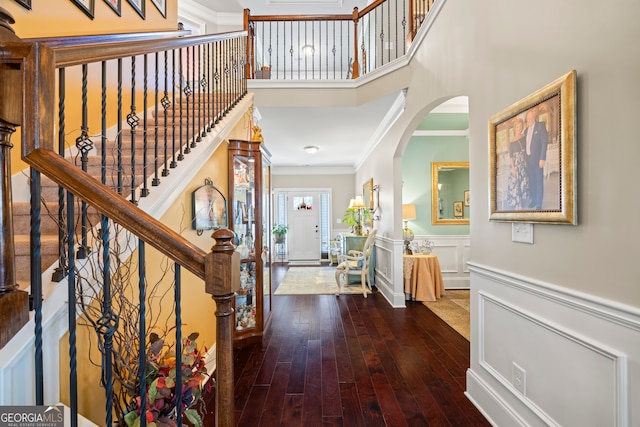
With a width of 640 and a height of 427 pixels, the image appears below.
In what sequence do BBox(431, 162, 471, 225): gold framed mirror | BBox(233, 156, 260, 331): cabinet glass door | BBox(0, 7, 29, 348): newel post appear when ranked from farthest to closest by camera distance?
BBox(431, 162, 471, 225): gold framed mirror, BBox(233, 156, 260, 331): cabinet glass door, BBox(0, 7, 29, 348): newel post

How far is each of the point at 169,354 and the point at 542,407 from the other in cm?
182

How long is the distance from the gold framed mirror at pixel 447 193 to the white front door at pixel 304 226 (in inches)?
161

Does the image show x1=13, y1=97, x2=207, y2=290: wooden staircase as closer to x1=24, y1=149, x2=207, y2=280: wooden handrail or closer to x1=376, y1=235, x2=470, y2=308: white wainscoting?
x1=24, y1=149, x2=207, y2=280: wooden handrail

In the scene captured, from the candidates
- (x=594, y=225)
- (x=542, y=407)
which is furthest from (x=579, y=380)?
(x=594, y=225)

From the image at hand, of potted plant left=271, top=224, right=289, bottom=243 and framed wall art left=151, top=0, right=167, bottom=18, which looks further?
potted plant left=271, top=224, right=289, bottom=243

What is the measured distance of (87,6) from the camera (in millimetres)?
2375

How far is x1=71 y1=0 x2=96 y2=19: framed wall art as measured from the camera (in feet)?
7.48

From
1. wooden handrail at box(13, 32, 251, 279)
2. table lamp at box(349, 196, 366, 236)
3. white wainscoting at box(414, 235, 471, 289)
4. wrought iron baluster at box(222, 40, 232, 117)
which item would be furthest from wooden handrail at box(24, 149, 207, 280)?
table lamp at box(349, 196, 366, 236)

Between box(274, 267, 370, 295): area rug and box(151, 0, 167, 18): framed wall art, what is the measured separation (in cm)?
411

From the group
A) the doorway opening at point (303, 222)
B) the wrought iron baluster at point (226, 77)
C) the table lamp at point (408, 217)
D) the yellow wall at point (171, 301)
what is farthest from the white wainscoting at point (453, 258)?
the doorway opening at point (303, 222)

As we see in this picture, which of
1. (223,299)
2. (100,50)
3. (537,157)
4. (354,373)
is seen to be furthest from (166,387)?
(537,157)

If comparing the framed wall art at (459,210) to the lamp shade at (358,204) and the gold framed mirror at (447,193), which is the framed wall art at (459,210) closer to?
the gold framed mirror at (447,193)

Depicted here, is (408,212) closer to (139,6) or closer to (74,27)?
(139,6)

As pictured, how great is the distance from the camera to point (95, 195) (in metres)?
0.84
